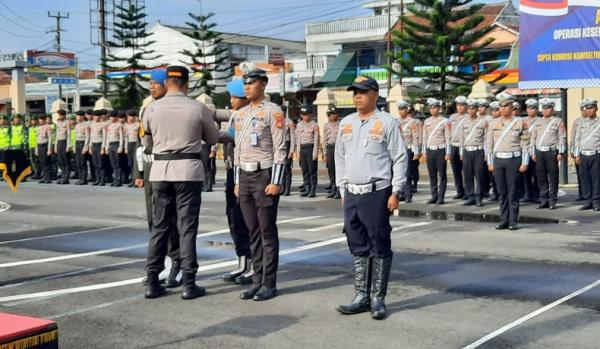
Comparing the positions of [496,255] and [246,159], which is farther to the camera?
[496,255]

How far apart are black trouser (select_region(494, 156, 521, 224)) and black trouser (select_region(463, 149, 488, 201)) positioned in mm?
2939

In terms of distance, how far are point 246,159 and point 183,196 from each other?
66cm

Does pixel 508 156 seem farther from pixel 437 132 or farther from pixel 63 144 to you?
pixel 63 144

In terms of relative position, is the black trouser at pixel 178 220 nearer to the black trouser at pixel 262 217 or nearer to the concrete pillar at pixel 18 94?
the black trouser at pixel 262 217

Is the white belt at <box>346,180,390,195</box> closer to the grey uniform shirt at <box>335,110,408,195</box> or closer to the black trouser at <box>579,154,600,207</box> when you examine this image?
the grey uniform shirt at <box>335,110,408,195</box>

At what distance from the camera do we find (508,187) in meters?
11.3

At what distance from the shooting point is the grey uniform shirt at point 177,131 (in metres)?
6.84

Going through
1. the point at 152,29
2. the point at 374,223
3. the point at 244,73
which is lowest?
the point at 374,223

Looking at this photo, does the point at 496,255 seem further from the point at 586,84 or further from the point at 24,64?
the point at 24,64

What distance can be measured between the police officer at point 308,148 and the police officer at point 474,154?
360 centimetres

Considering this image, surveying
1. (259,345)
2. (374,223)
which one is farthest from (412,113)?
(259,345)

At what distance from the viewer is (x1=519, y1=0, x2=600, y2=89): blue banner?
17375 millimetres

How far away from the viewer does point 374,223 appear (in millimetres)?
6254

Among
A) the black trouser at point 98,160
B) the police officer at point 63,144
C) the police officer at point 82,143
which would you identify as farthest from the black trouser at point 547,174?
the police officer at point 63,144
